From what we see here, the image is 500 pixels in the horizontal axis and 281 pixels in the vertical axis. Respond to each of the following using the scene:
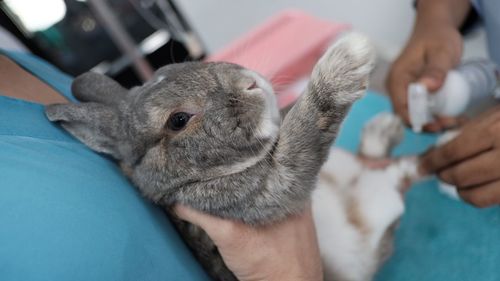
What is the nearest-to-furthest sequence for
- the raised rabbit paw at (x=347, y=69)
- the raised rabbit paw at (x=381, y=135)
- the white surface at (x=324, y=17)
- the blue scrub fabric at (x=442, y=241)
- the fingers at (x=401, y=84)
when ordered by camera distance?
the raised rabbit paw at (x=347, y=69)
the blue scrub fabric at (x=442, y=241)
the fingers at (x=401, y=84)
the raised rabbit paw at (x=381, y=135)
the white surface at (x=324, y=17)

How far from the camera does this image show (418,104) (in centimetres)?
130

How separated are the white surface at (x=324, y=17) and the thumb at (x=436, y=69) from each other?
0.70 meters

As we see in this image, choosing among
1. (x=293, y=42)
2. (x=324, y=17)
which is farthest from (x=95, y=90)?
(x=324, y=17)

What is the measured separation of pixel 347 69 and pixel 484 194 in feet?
1.79

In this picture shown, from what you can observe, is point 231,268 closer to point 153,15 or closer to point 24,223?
point 24,223

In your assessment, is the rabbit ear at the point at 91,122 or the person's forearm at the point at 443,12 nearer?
the rabbit ear at the point at 91,122

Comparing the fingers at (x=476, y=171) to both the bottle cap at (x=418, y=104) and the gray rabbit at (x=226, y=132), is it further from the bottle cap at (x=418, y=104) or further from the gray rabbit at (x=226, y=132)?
the gray rabbit at (x=226, y=132)

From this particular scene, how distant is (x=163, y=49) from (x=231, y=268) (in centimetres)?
252

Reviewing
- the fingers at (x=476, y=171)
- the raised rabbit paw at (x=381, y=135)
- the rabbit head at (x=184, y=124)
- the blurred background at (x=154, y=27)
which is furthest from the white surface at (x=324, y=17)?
the rabbit head at (x=184, y=124)

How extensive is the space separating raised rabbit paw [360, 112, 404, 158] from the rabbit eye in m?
0.86

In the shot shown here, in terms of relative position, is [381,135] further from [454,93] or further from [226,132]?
[226,132]

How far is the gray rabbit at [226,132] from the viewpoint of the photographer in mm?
925

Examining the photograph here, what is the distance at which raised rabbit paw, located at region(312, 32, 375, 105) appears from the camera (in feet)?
2.96

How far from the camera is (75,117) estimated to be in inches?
38.4
